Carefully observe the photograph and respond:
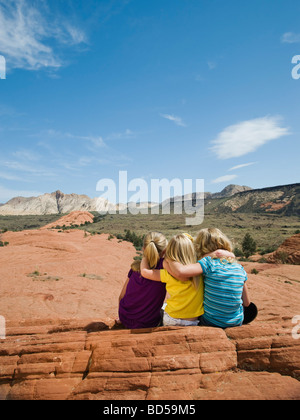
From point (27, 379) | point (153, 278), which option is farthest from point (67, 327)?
point (153, 278)

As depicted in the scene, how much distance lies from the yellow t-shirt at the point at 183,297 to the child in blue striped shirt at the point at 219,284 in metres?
0.09

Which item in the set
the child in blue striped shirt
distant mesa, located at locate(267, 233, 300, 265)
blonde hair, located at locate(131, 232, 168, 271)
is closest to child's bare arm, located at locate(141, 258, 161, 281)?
blonde hair, located at locate(131, 232, 168, 271)

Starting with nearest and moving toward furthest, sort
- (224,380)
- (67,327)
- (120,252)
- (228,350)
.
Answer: (224,380), (228,350), (67,327), (120,252)

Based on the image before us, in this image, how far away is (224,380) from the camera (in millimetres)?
2873

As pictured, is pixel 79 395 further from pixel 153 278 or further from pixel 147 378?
pixel 153 278

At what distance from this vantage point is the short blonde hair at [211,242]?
3.54 meters

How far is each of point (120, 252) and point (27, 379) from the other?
65.9ft

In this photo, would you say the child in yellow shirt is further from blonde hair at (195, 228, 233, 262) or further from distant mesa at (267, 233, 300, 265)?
distant mesa at (267, 233, 300, 265)

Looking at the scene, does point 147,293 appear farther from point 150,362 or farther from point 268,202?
point 268,202

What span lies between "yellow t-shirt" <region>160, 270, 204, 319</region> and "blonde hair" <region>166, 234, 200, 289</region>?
0.11 meters

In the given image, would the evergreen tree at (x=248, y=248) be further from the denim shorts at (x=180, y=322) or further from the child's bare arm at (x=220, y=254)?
the child's bare arm at (x=220, y=254)

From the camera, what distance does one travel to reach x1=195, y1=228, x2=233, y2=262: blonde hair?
354cm

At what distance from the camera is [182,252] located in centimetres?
331

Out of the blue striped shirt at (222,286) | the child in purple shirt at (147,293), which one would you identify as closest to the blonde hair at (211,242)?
the blue striped shirt at (222,286)
